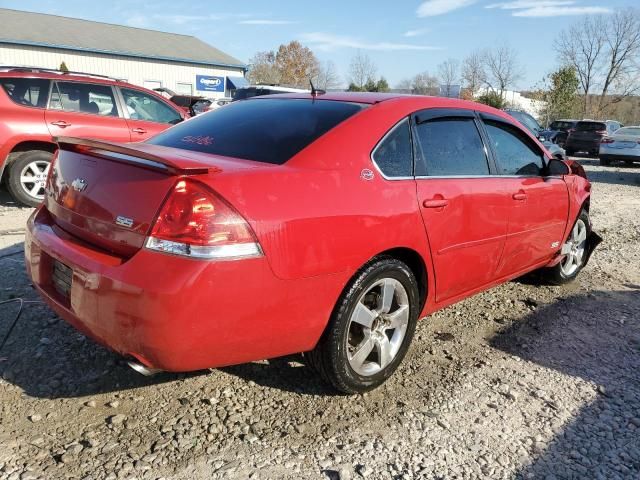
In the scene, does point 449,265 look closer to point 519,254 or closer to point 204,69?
point 519,254

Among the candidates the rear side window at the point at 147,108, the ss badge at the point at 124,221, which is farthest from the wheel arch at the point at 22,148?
the ss badge at the point at 124,221

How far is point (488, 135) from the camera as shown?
387cm

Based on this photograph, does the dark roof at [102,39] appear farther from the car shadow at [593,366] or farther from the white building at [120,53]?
the car shadow at [593,366]

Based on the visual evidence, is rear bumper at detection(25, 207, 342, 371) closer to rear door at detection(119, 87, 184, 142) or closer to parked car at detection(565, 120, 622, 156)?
rear door at detection(119, 87, 184, 142)

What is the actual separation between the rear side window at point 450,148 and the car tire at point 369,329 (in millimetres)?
658

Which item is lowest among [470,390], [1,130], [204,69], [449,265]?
[470,390]

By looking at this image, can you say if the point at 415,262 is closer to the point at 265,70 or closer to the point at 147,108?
the point at 147,108

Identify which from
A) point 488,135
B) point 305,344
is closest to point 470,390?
point 305,344

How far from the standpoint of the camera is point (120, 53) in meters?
33.6

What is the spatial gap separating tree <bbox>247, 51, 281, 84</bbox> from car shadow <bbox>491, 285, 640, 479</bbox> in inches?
2394

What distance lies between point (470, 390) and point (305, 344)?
113cm

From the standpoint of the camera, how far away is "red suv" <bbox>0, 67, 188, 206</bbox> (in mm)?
6648

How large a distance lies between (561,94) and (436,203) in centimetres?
3988

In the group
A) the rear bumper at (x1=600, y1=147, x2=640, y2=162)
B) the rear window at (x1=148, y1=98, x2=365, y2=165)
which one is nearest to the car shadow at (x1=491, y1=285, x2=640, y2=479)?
the rear window at (x1=148, y1=98, x2=365, y2=165)
